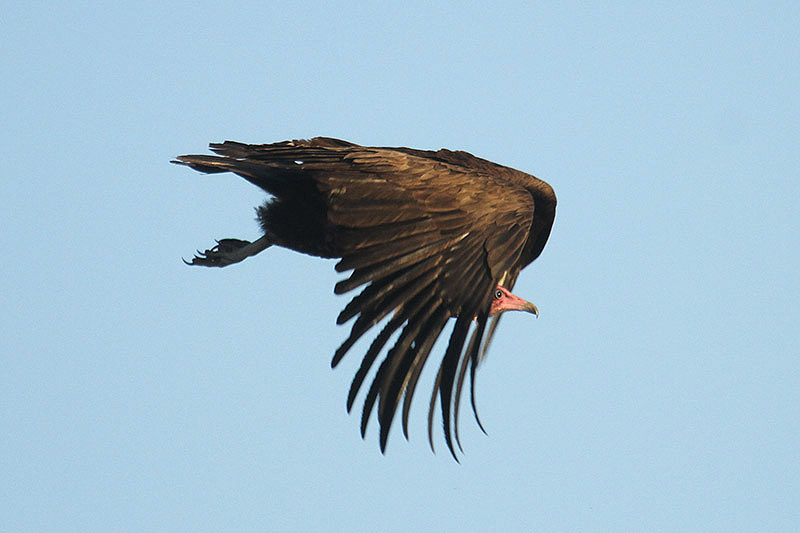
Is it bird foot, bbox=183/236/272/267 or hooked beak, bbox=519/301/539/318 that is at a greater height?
bird foot, bbox=183/236/272/267

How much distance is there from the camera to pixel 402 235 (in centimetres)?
672

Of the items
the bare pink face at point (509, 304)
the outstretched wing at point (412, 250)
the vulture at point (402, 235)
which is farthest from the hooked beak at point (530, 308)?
the outstretched wing at point (412, 250)

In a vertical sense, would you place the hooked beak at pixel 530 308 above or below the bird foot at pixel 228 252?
below

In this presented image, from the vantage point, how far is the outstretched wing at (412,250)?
20.6 ft

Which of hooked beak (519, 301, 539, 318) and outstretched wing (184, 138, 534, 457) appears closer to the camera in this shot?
outstretched wing (184, 138, 534, 457)

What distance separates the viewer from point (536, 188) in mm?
8812

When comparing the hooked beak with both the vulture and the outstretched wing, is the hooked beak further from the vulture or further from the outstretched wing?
the outstretched wing

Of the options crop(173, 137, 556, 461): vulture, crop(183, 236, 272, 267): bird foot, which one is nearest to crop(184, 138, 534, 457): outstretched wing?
crop(173, 137, 556, 461): vulture

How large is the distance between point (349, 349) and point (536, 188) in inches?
122

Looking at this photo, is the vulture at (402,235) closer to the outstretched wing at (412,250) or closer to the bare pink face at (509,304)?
the outstretched wing at (412,250)

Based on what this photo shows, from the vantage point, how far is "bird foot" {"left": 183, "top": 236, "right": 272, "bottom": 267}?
29.3 ft

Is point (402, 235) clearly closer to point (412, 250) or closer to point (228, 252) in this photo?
point (412, 250)

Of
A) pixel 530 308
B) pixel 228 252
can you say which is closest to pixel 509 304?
pixel 530 308

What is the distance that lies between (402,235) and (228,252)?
8.97 ft
